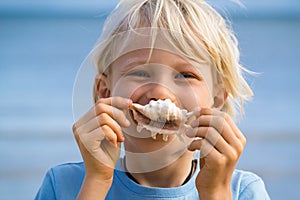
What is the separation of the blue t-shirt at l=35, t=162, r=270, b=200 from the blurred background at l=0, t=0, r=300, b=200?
23.7 inches

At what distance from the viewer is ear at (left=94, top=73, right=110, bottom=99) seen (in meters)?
0.95

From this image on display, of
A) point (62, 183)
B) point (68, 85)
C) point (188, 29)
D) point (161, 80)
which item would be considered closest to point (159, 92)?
point (161, 80)

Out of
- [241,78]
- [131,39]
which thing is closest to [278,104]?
[241,78]

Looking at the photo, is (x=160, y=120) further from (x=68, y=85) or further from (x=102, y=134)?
(x=68, y=85)

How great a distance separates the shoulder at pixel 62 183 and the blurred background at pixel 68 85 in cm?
65

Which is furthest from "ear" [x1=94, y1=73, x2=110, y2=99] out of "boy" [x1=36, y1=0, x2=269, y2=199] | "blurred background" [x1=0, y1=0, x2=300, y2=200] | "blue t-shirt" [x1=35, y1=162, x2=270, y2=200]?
"blurred background" [x1=0, y1=0, x2=300, y2=200]

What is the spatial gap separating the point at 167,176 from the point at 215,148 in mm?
131

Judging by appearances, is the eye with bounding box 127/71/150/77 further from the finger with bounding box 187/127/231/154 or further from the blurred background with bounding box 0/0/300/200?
the blurred background with bounding box 0/0/300/200

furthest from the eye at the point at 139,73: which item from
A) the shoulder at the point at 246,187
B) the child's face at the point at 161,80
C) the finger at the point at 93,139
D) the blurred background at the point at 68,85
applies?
the blurred background at the point at 68,85

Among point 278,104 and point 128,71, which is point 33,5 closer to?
point 278,104

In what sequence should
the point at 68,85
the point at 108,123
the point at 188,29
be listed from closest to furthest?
1. the point at 108,123
2. the point at 188,29
3. the point at 68,85

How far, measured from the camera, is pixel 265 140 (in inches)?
92.4

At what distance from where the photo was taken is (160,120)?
826 mm

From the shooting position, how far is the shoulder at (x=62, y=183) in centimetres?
96
